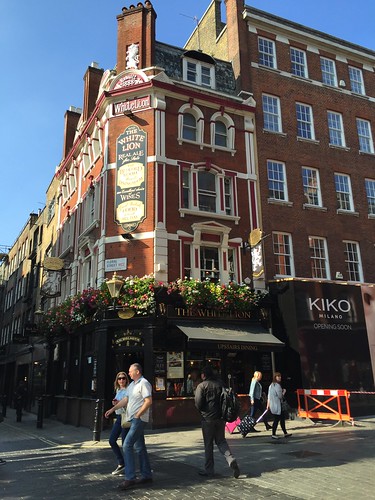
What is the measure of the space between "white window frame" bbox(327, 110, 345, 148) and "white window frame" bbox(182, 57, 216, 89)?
6.50m

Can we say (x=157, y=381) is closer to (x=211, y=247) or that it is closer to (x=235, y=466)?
(x=211, y=247)

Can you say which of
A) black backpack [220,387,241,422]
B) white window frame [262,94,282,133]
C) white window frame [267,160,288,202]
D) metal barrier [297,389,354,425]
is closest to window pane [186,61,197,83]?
white window frame [262,94,282,133]

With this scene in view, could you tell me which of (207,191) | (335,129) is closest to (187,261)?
(207,191)

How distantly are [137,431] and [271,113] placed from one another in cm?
1794

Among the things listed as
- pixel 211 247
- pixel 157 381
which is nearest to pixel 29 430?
pixel 157 381

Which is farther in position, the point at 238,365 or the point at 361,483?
the point at 238,365

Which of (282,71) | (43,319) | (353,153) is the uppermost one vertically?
(282,71)

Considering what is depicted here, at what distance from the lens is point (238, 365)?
17.0 metres

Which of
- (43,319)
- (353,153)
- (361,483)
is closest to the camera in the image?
(361,483)

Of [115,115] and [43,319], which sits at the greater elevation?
[115,115]

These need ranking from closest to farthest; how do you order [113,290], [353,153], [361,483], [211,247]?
[361,483]
[113,290]
[211,247]
[353,153]

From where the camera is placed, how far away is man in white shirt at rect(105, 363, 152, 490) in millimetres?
6379

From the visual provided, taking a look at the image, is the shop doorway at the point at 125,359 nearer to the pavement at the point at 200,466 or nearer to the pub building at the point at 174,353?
the pub building at the point at 174,353

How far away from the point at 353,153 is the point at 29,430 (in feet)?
63.9
